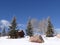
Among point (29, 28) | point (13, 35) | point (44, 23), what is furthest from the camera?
point (44, 23)

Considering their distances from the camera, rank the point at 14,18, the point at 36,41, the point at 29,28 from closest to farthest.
Result: the point at 36,41, the point at 14,18, the point at 29,28

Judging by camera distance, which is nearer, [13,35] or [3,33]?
[13,35]

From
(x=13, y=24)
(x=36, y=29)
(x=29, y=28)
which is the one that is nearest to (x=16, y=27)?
(x=13, y=24)

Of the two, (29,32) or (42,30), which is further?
(42,30)

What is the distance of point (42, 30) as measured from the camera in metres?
67.9

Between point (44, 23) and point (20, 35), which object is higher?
point (44, 23)

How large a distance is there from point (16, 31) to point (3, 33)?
38.4m

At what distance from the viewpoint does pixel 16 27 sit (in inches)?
1549

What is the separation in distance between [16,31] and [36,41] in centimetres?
1646

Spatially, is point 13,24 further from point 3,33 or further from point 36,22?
point 3,33

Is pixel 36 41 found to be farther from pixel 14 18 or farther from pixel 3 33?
pixel 3 33

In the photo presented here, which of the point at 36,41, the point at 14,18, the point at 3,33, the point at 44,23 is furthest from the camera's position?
the point at 3,33

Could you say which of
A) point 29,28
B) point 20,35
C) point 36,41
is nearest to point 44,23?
point 29,28

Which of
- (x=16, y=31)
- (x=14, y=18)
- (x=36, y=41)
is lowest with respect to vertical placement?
(x=36, y=41)
